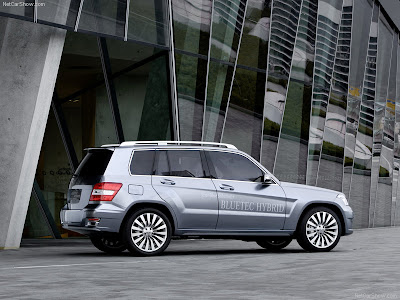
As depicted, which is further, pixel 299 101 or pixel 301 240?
pixel 299 101

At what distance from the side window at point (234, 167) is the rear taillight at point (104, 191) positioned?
1.91 meters

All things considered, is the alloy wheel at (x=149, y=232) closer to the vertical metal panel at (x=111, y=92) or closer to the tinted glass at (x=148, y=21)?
the tinted glass at (x=148, y=21)

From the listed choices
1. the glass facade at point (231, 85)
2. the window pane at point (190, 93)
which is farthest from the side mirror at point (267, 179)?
the window pane at point (190, 93)

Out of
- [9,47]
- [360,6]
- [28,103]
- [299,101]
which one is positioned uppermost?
[360,6]

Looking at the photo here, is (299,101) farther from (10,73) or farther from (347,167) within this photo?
(10,73)

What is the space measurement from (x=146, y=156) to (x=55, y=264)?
266cm

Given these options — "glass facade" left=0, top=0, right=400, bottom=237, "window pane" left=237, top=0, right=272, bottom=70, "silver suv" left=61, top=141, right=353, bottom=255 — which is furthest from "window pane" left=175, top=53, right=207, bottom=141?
"silver suv" left=61, top=141, right=353, bottom=255

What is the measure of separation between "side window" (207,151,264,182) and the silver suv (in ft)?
0.06

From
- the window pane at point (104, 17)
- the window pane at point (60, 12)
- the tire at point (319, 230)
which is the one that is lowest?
the tire at point (319, 230)

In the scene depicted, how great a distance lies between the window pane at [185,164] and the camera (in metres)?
13.8

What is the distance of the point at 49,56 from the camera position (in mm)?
15531

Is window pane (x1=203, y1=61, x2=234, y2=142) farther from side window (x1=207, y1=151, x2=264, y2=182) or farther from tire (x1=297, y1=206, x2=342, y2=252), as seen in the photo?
tire (x1=297, y1=206, x2=342, y2=252)

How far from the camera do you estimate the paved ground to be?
8188 mm

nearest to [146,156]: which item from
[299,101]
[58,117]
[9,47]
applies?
[9,47]
